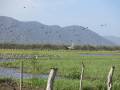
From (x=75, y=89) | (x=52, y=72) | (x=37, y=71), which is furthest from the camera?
(x=37, y=71)

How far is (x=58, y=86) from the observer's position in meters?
19.4

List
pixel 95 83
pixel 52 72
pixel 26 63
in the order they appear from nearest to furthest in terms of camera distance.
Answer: pixel 52 72 → pixel 95 83 → pixel 26 63

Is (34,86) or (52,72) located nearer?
(52,72)

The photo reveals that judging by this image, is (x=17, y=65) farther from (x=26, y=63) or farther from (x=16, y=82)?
(x=16, y=82)

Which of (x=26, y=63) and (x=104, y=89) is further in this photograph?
(x=26, y=63)

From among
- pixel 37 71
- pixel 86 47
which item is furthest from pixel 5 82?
pixel 86 47

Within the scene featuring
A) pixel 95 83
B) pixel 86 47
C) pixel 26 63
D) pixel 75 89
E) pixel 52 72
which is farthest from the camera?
pixel 86 47

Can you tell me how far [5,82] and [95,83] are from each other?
17.5ft

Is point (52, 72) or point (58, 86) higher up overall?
point (52, 72)

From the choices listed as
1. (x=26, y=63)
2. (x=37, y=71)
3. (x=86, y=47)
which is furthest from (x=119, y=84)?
(x=86, y=47)

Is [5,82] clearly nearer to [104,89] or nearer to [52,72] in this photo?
[104,89]

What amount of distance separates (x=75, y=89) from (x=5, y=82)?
3935mm

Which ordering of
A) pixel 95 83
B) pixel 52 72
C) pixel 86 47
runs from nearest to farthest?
pixel 52 72 → pixel 95 83 → pixel 86 47

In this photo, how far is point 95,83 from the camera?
69.2 feet
